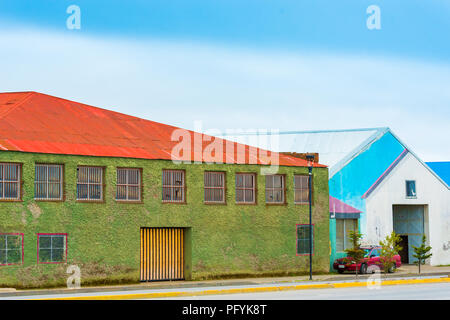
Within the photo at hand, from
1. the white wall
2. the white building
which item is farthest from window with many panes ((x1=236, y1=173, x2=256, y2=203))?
the white wall

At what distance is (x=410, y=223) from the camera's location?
56062 mm

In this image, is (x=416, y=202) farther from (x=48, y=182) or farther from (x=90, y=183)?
(x=48, y=182)

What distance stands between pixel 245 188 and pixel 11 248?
12543 mm

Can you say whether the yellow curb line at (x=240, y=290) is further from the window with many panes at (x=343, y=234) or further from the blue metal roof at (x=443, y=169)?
the blue metal roof at (x=443, y=169)

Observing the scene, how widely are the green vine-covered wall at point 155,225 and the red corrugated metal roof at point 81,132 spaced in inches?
26.6

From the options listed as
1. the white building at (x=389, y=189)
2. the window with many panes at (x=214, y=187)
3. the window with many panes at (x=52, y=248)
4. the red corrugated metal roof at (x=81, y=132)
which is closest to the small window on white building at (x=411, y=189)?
the white building at (x=389, y=189)

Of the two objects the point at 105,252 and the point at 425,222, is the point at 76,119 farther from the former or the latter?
the point at 425,222

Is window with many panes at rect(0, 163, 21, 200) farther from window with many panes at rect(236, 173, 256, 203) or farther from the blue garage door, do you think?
the blue garage door

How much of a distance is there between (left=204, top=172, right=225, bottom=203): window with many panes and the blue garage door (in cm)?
2029

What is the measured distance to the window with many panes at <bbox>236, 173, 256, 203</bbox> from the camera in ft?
134

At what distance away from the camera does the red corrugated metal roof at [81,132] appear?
35.5 meters

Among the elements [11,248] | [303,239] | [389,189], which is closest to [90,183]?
[11,248]
